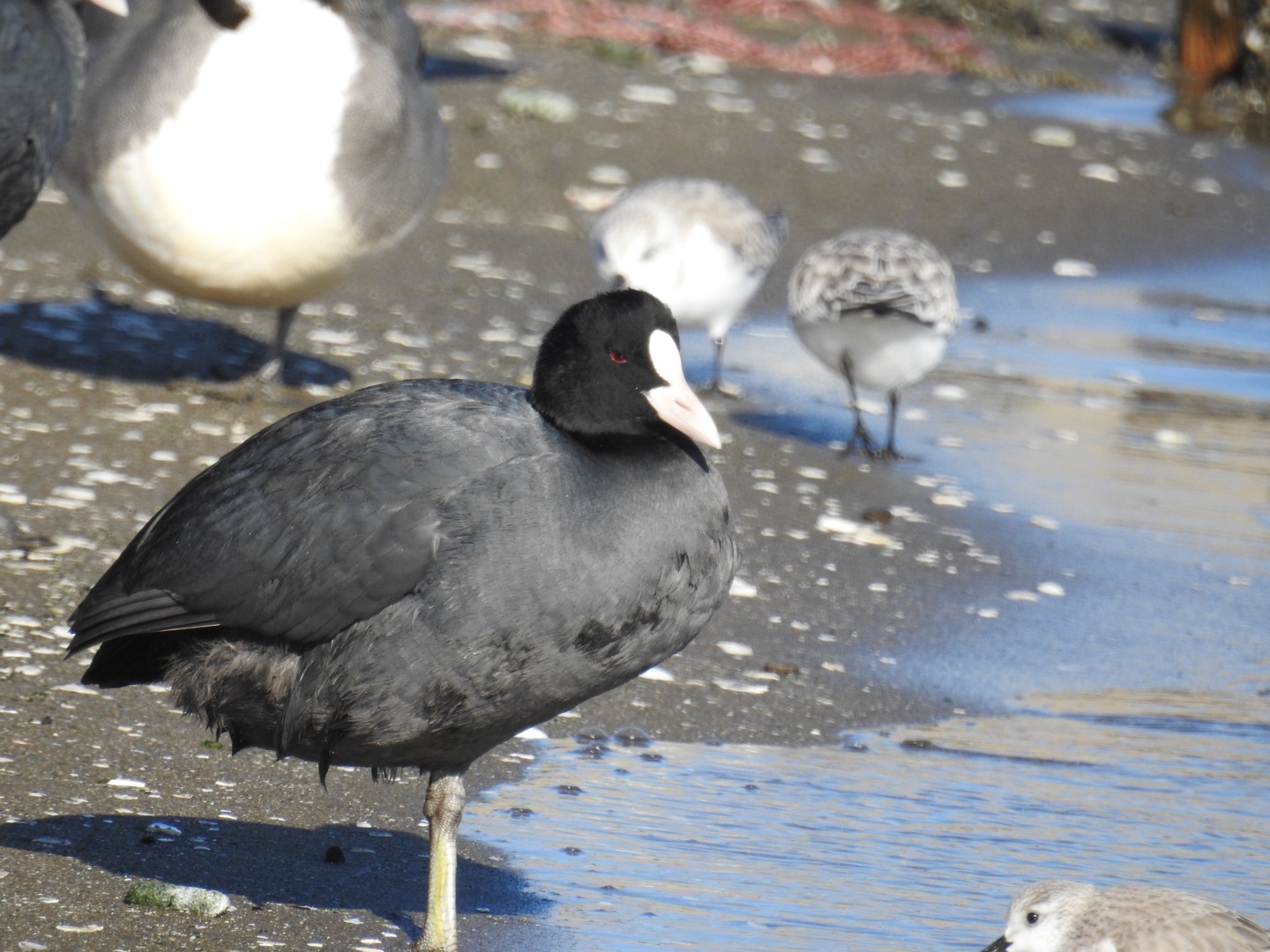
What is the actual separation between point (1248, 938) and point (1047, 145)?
12.1 metres

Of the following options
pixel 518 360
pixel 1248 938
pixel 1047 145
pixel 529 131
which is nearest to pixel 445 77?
pixel 529 131

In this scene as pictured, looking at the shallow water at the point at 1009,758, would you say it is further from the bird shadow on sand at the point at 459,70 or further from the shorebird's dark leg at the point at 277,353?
the bird shadow on sand at the point at 459,70

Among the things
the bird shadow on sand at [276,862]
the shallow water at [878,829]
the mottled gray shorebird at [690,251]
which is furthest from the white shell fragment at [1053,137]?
the bird shadow on sand at [276,862]

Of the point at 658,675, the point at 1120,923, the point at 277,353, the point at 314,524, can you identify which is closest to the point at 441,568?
the point at 314,524

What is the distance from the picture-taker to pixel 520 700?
3920 millimetres

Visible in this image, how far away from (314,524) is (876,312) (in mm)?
4494

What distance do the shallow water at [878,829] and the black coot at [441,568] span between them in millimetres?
582

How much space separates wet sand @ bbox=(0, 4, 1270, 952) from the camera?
14.5 ft

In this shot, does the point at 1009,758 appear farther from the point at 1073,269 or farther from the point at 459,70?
the point at 459,70

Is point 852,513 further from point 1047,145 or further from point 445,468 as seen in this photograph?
point 1047,145

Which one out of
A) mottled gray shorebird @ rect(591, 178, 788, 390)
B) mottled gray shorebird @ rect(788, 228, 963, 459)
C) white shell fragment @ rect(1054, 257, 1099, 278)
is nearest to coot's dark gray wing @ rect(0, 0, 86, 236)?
mottled gray shorebird @ rect(591, 178, 788, 390)

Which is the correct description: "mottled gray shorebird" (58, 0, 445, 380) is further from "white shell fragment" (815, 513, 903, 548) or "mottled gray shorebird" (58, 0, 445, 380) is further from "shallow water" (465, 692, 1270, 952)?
"shallow water" (465, 692, 1270, 952)

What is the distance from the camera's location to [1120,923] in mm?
3912

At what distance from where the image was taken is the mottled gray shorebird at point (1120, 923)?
12.6 feet
